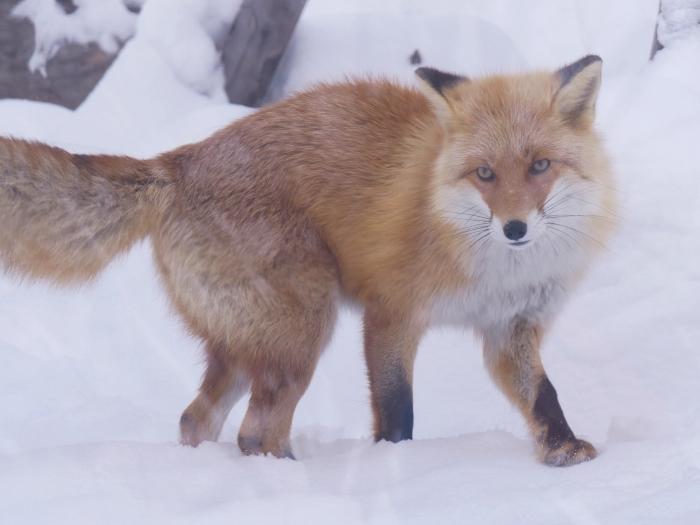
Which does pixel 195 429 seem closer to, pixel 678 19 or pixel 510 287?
pixel 510 287

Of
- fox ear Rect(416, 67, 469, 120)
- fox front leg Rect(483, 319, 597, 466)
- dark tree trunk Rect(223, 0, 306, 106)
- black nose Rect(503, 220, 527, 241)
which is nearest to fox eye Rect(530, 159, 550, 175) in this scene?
black nose Rect(503, 220, 527, 241)

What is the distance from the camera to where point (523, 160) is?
9.21 ft

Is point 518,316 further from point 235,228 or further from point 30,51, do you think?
point 30,51

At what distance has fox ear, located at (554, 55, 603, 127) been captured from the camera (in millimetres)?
2896

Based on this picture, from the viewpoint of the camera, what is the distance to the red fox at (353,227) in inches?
116

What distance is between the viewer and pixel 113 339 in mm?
4609

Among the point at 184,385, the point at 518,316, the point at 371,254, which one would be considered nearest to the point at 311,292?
the point at 371,254

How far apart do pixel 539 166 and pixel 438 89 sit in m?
0.46

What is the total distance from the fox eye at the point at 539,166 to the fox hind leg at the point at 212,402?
133 centimetres

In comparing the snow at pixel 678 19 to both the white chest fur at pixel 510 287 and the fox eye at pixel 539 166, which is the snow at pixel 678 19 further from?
the fox eye at pixel 539 166

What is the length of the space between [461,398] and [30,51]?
152 inches

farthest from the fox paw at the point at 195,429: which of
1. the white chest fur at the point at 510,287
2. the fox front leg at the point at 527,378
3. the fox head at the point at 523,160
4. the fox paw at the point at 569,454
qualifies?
the fox paw at the point at 569,454

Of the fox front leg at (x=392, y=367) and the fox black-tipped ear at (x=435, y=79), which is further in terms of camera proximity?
the fox front leg at (x=392, y=367)

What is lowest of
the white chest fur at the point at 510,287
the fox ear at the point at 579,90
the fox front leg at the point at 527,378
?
the fox front leg at the point at 527,378
